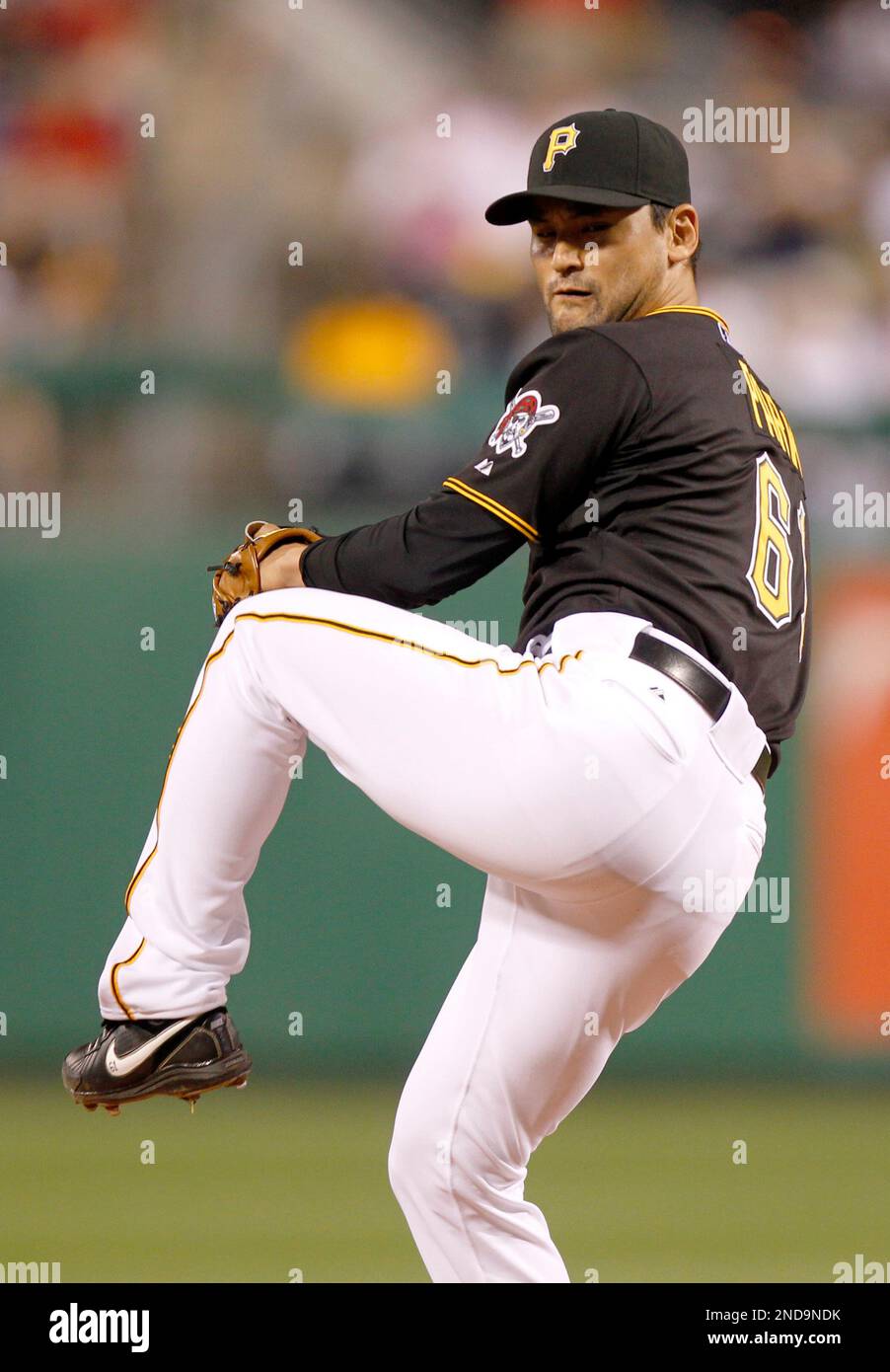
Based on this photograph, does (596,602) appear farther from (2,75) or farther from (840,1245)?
(2,75)

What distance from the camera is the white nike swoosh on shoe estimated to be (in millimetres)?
2139

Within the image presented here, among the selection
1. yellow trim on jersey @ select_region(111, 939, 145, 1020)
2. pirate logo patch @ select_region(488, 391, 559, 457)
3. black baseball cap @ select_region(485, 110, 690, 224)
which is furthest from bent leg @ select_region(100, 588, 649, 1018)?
black baseball cap @ select_region(485, 110, 690, 224)

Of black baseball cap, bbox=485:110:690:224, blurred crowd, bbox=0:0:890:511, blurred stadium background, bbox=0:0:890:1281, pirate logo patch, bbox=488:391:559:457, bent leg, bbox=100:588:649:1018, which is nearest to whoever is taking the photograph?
bent leg, bbox=100:588:649:1018

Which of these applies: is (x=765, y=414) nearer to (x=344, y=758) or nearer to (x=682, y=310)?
(x=682, y=310)

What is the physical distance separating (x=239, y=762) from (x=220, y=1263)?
1589mm

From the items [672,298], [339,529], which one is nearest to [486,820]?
[672,298]

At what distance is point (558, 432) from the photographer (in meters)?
2.15

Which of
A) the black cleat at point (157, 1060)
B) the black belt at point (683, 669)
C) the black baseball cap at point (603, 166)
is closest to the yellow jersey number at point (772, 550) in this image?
→ the black belt at point (683, 669)

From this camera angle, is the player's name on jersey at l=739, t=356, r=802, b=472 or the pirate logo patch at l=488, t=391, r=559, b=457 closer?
the pirate logo patch at l=488, t=391, r=559, b=457

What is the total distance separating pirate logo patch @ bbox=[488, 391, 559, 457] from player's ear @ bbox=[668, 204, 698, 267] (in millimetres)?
374

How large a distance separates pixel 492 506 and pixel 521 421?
116 mm

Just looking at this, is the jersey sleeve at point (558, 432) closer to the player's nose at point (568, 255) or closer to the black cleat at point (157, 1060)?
the player's nose at point (568, 255)

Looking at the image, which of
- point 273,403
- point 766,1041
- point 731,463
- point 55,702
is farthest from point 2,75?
point 731,463

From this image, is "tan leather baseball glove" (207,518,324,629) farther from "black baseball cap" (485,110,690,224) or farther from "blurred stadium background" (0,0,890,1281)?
"blurred stadium background" (0,0,890,1281)
